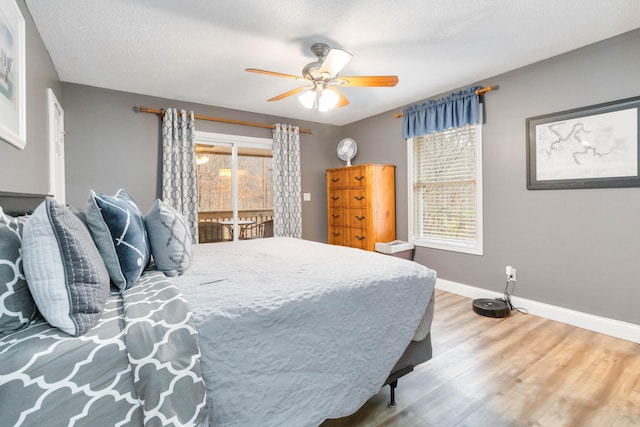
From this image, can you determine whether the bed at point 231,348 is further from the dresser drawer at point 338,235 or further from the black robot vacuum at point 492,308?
the dresser drawer at point 338,235

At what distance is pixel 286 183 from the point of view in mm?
4617

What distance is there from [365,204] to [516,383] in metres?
2.67

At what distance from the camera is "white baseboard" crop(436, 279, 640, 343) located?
2.45m

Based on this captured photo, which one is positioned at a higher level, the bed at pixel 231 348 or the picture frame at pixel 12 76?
the picture frame at pixel 12 76

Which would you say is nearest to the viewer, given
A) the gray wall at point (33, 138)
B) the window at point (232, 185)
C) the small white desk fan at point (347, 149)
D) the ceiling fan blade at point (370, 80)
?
the gray wall at point (33, 138)

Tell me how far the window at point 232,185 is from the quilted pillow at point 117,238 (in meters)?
2.79

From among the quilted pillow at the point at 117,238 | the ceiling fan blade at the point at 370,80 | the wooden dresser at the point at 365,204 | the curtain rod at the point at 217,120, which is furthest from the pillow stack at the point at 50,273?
the wooden dresser at the point at 365,204

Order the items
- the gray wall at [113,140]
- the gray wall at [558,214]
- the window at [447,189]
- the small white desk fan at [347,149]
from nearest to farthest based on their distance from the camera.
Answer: the gray wall at [558,214]
the gray wall at [113,140]
the window at [447,189]
the small white desk fan at [347,149]

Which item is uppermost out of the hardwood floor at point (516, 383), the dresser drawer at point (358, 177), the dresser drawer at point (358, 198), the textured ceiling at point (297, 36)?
the textured ceiling at point (297, 36)

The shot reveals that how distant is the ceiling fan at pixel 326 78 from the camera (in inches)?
89.0

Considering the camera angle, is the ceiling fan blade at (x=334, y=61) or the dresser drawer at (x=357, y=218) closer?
the ceiling fan blade at (x=334, y=61)

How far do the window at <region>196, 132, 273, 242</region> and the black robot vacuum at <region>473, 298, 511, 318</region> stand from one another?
9.62 ft

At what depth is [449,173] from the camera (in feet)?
12.5

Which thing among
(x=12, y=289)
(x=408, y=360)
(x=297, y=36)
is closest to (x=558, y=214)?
(x=408, y=360)
